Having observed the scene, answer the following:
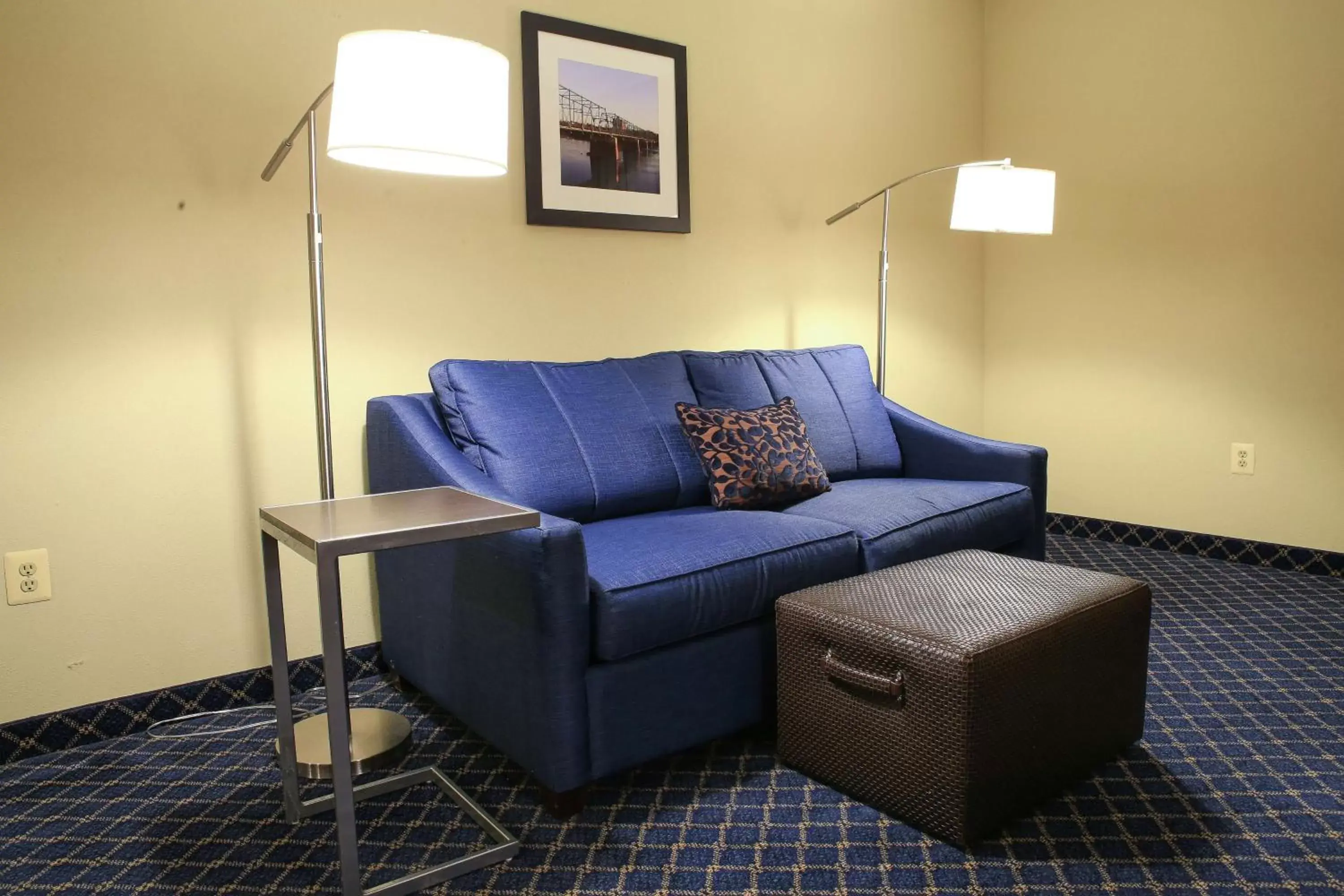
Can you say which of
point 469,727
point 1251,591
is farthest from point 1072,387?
point 469,727

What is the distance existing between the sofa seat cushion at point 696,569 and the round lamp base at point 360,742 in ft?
1.93

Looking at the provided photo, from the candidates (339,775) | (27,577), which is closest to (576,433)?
(339,775)

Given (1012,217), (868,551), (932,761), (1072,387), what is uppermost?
(1012,217)

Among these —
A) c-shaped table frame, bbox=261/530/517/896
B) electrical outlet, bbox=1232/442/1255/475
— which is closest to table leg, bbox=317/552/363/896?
c-shaped table frame, bbox=261/530/517/896

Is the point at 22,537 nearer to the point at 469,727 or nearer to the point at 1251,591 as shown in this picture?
the point at 469,727

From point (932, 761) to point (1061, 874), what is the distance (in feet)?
0.85

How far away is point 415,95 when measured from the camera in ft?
5.42

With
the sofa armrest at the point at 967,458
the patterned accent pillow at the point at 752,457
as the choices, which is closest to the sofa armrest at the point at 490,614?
the patterned accent pillow at the point at 752,457

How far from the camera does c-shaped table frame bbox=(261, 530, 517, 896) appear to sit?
1.39 meters

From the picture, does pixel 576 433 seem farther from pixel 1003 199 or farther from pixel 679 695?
pixel 1003 199

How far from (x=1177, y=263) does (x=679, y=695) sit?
2.74 m

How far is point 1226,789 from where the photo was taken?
1.80 meters

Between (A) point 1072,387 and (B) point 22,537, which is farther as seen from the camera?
(A) point 1072,387

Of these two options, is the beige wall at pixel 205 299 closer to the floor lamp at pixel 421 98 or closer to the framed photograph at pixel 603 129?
the framed photograph at pixel 603 129
